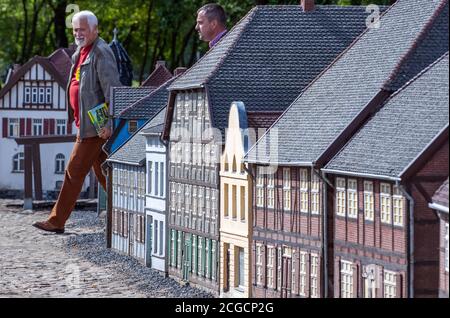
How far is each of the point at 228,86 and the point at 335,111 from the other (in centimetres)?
534

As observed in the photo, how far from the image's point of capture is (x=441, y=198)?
27031 millimetres

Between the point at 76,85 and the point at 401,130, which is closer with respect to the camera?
the point at 401,130

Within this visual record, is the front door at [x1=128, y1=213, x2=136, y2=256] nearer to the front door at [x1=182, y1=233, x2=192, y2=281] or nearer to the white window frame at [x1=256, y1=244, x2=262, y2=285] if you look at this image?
the front door at [x1=182, y1=233, x2=192, y2=281]

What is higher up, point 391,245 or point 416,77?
point 416,77

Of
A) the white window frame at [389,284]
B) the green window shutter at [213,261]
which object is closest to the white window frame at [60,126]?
the green window shutter at [213,261]

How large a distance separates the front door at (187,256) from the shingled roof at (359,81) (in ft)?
18.1

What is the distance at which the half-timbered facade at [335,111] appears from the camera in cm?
3281

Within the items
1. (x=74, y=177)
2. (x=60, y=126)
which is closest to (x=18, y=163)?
(x=60, y=126)

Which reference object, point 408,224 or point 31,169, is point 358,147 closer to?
point 408,224

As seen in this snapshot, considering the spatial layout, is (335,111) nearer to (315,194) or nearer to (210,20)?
(315,194)

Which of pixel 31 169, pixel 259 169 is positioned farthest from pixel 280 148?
pixel 31 169

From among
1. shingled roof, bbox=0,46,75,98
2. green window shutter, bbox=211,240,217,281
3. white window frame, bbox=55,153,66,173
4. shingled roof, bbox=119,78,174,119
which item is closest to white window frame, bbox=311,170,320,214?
green window shutter, bbox=211,240,217,281

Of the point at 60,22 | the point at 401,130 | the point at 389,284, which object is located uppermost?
the point at 60,22

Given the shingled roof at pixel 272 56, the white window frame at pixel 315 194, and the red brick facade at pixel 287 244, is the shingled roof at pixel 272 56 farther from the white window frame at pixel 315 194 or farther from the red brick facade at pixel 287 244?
the white window frame at pixel 315 194
